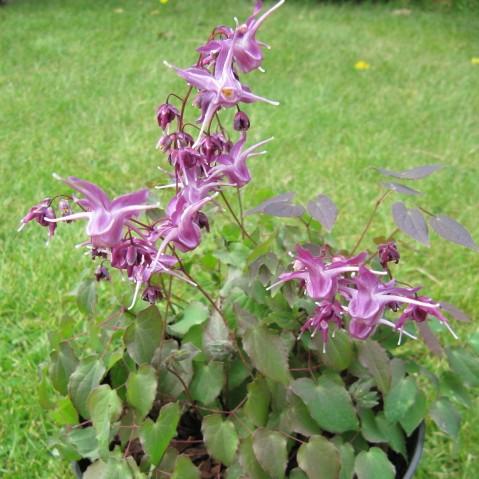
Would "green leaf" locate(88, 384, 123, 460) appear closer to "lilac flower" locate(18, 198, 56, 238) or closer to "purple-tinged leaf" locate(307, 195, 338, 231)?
"lilac flower" locate(18, 198, 56, 238)

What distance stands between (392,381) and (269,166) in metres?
1.51

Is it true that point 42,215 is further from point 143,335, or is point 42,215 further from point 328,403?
point 328,403

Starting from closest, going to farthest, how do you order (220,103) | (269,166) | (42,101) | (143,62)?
(220,103) < (269,166) < (42,101) < (143,62)

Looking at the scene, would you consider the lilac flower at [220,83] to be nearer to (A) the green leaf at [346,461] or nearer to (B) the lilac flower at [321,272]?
→ (B) the lilac flower at [321,272]

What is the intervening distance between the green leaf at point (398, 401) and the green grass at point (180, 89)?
1.40 ft

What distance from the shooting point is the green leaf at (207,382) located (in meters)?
0.88

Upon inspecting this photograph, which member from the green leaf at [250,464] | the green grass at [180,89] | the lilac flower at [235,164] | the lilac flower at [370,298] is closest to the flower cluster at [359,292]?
the lilac flower at [370,298]

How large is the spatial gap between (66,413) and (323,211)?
0.42 m

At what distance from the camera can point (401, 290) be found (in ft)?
2.26

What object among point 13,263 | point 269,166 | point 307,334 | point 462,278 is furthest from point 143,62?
point 307,334

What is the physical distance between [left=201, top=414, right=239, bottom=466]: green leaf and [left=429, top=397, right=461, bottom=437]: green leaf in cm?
27

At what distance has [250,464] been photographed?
81 cm

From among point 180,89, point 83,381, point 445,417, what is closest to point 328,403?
point 445,417

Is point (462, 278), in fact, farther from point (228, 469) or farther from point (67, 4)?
point (67, 4)
